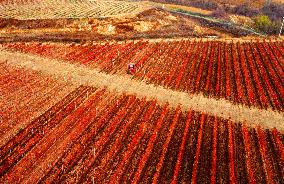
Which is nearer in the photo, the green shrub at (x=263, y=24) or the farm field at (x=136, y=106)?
the farm field at (x=136, y=106)

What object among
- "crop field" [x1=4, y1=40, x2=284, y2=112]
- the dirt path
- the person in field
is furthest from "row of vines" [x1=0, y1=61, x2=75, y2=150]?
the person in field

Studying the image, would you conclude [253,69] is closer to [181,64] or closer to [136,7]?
[181,64]

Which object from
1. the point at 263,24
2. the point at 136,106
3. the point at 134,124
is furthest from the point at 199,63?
the point at 263,24

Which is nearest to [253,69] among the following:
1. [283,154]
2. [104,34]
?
[283,154]

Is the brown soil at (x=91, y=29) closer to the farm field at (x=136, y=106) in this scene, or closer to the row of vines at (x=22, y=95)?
the farm field at (x=136, y=106)

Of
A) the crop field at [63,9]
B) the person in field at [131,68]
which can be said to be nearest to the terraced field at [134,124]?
the person in field at [131,68]

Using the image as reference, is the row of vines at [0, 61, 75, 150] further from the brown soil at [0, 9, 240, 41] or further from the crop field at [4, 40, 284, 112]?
the brown soil at [0, 9, 240, 41]
